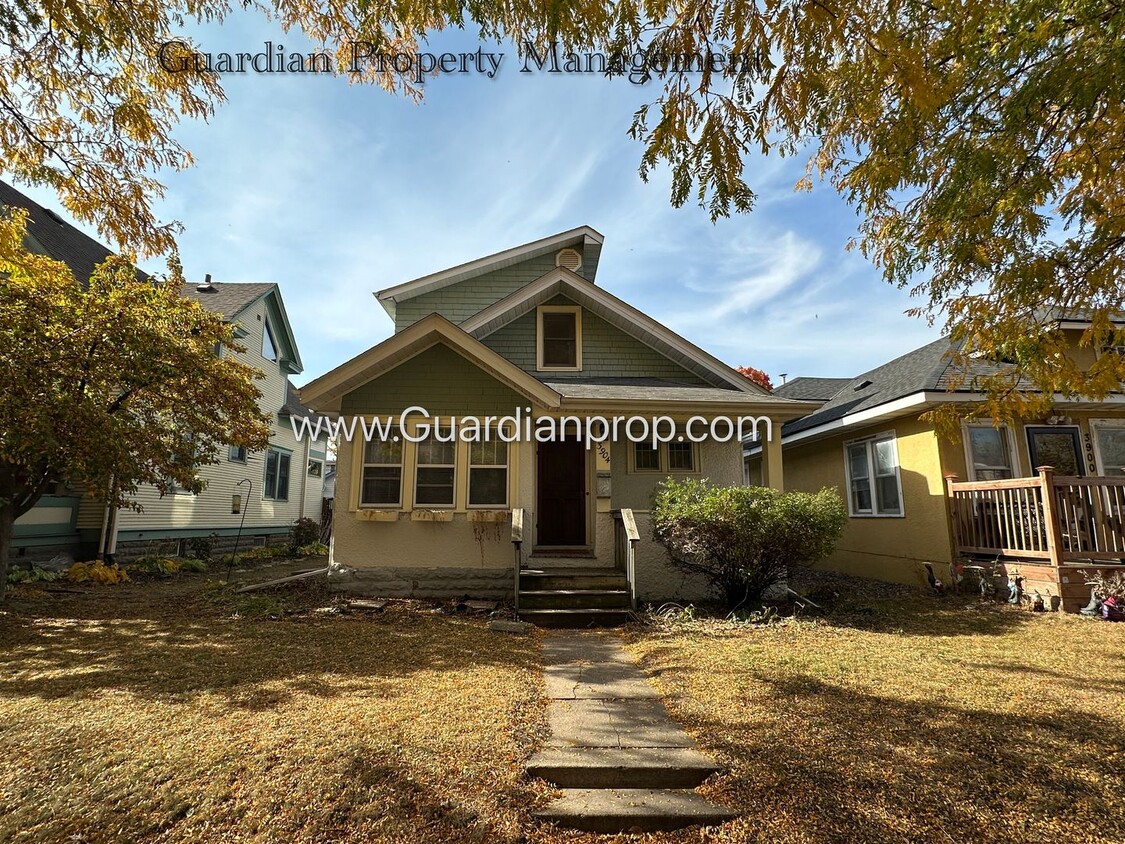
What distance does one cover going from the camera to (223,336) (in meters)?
9.14

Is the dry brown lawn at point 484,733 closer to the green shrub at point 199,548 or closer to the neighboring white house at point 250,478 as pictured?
the neighboring white house at point 250,478

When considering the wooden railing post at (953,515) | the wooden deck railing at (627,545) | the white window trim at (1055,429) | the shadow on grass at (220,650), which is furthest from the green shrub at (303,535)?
the white window trim at (1055,429)

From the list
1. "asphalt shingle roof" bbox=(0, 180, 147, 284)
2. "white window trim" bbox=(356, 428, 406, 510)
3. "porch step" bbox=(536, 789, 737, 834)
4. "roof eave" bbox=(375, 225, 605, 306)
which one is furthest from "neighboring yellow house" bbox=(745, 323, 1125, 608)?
"asphalt shingle roof" bbox=(0, 180, 147, 284)

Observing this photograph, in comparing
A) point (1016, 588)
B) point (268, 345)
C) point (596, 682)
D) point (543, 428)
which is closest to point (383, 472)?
point (543, 428)

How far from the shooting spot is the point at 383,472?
9031mm

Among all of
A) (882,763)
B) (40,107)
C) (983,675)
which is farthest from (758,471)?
(40,107)

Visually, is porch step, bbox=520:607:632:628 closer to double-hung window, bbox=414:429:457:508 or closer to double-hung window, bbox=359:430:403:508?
double-hung window, bbox=414:429:457:508

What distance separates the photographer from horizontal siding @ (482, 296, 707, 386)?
1145 centimetres

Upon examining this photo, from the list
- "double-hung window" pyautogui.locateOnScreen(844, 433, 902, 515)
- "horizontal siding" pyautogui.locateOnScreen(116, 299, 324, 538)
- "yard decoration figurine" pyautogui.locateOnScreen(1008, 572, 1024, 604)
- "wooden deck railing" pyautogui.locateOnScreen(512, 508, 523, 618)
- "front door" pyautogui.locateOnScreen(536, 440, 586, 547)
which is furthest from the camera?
"horizontal siding" pyautogui.locateOnScreen(116, 299, 324, 538)

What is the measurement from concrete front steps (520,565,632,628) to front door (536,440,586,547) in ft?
6.09

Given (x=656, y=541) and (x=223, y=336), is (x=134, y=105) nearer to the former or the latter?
(x=223, y=336)

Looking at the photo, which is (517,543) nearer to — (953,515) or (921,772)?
(921,772)

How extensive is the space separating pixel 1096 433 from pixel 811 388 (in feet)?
21.5

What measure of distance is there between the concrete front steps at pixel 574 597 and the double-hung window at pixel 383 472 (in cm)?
250
